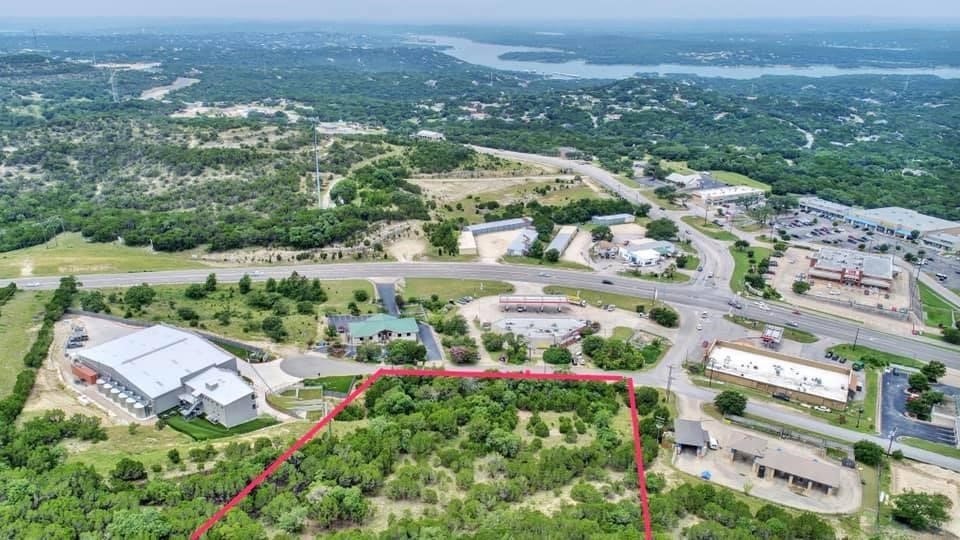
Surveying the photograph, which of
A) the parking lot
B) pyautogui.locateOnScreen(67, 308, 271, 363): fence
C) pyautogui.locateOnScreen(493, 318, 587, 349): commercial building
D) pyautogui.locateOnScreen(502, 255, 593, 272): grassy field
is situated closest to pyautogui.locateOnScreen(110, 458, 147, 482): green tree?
pyautogui.locateOnScreen(67, 308, 271, 363): fence

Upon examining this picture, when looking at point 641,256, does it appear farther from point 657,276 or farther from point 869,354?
point 869,354

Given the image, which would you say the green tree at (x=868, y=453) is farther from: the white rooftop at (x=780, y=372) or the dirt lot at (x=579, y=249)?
the dirt lot at (x=579, y=249)

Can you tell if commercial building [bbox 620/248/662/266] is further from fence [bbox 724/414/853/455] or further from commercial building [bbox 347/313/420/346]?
fence [bbox 724/414/853/455]

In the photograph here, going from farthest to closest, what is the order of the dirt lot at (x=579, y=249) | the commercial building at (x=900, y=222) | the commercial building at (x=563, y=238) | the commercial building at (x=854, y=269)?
the commercial building at (x=900, y=222) → the commercial building at (x=563, y=238) → the dirt lot at (x=579, y=249) → the commercial building at (x=854, y=269)

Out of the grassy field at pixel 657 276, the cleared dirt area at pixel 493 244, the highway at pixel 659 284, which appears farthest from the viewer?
the cleared dirt area at pixel 493 244

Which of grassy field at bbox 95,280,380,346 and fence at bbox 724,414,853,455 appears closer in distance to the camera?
fence at bbox 724,414,853,455

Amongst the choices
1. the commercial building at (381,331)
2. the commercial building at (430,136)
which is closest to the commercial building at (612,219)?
the commercial building at (381,331)
